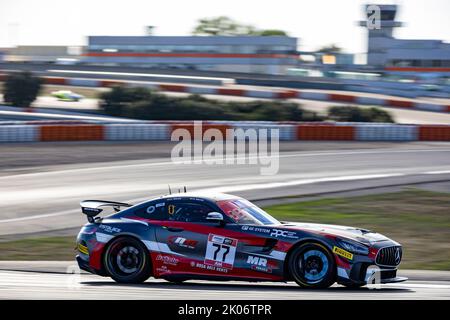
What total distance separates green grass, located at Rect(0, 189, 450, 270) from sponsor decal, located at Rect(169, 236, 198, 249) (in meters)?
3.21

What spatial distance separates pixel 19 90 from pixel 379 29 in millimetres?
54443

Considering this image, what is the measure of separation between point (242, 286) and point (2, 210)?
Answer: 8.51 m

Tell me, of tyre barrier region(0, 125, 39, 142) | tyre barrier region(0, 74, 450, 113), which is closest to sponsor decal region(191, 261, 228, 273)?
tyre barrier region(0, 125, 39, 142)

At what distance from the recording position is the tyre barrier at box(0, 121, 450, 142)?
89.0ft

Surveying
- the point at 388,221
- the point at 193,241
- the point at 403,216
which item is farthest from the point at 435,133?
the point at 193,241

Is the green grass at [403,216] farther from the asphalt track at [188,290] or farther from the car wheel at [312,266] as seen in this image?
the car wheel at [312,266]

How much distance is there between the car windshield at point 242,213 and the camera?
9391mm

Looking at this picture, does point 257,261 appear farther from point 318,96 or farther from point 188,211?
point 318,96

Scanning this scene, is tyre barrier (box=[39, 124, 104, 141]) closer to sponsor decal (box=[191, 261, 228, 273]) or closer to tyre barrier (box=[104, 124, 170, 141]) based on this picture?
tyre barrier (box=[104, 124, 170, 141])

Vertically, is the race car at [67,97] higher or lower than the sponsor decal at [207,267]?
lower

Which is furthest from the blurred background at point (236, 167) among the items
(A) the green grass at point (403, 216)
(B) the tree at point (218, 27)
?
(B) the tree at point (218, 27)

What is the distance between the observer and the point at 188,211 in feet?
31.3

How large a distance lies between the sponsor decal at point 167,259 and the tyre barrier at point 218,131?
18.1 m
